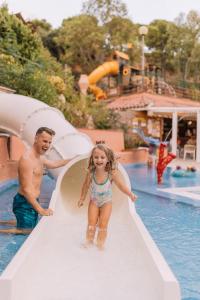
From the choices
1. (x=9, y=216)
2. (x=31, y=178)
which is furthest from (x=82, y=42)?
(x=31, y=178)

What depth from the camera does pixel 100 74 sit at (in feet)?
98.4

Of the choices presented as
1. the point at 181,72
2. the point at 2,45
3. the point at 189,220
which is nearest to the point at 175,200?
the point at 189,220

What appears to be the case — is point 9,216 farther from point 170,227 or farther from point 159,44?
point 159,44

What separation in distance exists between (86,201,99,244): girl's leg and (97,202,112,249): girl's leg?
0.06m

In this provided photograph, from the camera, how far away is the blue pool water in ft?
15.0

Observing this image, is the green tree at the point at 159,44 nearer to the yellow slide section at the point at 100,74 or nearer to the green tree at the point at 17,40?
the yellow slide section at the point at 100,74

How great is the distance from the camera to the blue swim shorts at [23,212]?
537cm

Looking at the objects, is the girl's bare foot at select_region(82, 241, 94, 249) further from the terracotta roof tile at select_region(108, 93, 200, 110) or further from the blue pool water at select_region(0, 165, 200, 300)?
the terracotta roof tile at select_region(108, 93, 200, 110)

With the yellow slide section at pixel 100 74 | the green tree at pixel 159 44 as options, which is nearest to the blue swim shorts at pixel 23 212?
the yellow slide section at pixel 100 74

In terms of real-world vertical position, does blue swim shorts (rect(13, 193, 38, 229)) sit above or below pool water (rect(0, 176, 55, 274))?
above

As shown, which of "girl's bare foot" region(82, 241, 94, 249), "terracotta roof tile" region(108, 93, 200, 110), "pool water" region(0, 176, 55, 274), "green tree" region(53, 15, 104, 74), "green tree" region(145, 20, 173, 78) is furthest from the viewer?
"green tree" region(145, 20, 173, 78)

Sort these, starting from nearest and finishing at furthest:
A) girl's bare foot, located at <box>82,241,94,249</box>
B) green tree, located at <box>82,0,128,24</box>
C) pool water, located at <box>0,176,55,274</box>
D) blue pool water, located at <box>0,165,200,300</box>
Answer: girl's bare foot, located at <box>82,241,94,249</box>, blue pool water, located at <box>0,165,200,300</box>, pool water, located at <box>0,176,55,274</box>, green tree, located at <box>82,0,128,24</box>

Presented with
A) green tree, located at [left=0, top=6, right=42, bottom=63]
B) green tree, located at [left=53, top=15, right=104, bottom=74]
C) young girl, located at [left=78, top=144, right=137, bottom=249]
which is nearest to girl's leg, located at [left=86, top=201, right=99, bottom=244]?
young girl, located at [left=78, top=144, right=137, bottom=249]

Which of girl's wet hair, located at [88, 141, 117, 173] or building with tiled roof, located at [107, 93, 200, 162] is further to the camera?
building with tiled roof, located at [107, 93, 200, 162]
